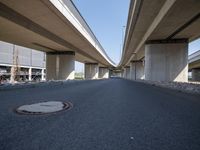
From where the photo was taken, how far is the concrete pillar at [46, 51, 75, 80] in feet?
128

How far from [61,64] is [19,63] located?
53.4 m

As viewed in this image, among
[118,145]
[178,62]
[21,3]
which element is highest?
[21,3]

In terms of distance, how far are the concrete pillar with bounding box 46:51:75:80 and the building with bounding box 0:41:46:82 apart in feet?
122

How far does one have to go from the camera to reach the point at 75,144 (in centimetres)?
326

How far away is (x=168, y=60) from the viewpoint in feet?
88.4

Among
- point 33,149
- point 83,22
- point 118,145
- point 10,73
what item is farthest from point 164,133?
point 10,73

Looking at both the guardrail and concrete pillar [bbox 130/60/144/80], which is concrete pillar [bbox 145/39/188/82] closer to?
the guardrail

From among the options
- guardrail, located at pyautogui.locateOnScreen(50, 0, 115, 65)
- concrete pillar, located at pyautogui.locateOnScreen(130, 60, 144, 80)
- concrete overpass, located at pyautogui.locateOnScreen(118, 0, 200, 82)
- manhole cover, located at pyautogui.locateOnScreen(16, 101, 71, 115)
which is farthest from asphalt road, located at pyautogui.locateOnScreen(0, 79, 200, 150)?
concrete pillar, located at pyautogui.locateOnScreen(130, 60, 144, 80)

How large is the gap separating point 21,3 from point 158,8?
1167 cm

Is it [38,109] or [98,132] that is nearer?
[98,132]

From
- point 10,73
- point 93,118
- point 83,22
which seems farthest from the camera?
point 10,73

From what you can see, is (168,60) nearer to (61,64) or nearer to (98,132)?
(61,64)

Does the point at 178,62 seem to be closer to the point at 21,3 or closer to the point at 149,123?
the point at 21,3

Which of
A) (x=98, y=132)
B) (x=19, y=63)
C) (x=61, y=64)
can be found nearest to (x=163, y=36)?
(x=61, y=64)
